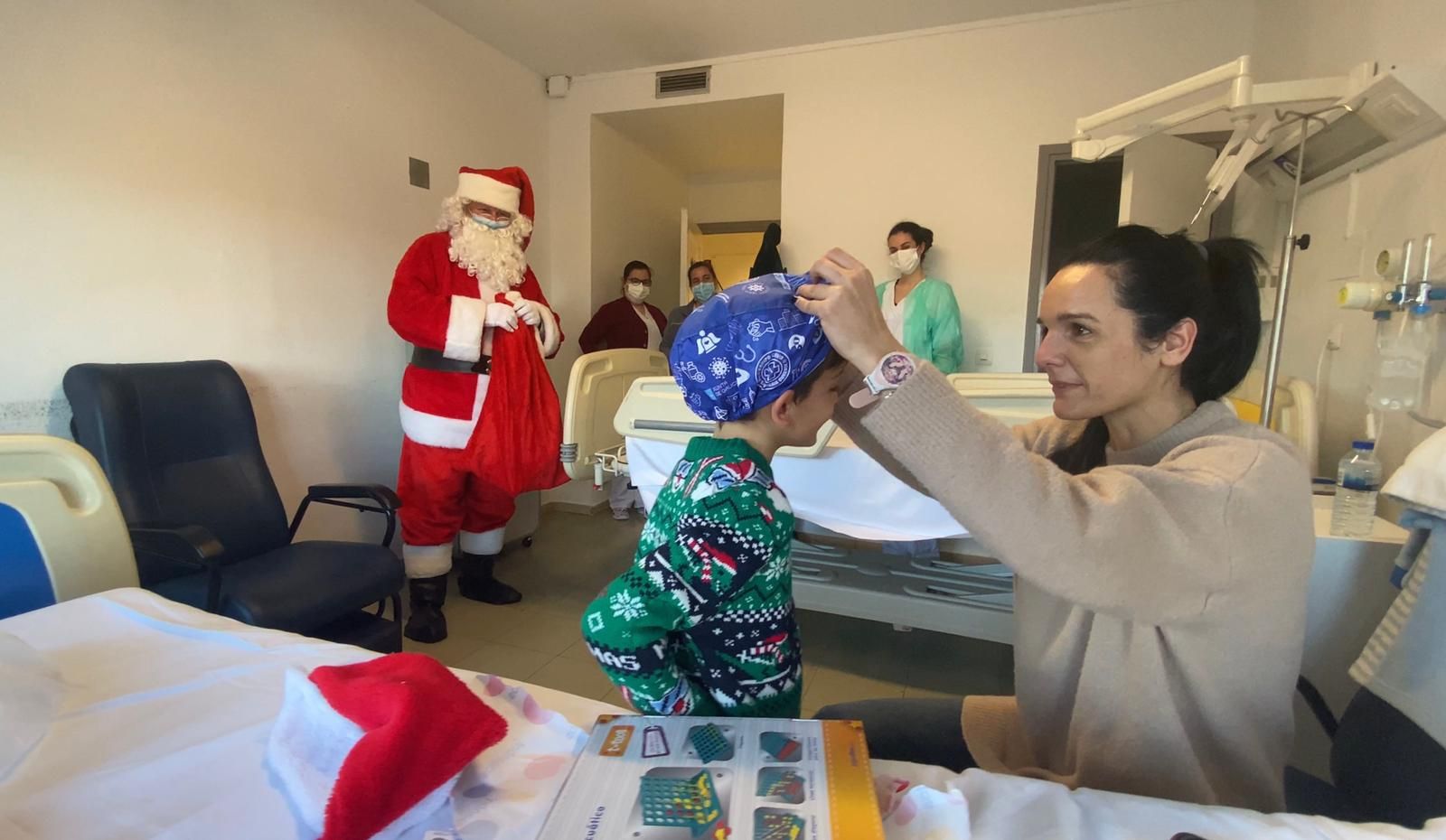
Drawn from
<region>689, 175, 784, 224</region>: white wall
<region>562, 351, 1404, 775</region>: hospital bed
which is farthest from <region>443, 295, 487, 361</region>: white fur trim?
<region>689, 175, 784, 224</region>: white wall

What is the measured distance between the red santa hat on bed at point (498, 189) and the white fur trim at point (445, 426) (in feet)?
2.52

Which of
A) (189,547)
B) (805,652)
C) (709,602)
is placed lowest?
(805,652)

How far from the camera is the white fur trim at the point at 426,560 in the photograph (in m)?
2.77

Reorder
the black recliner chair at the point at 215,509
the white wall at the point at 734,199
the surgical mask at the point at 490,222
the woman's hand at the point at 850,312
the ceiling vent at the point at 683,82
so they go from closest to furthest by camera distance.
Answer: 1. the woman's hand at the point at 850,312
2. the black recliner chair at the point at 215,509
3. the surgical mask at the point at 490,222
4. the ceiling vent at the point at 683,82
5. the white wall at the point at 734,199

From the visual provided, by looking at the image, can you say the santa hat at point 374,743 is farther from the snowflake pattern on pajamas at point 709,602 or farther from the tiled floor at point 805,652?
the tiled floor at point 805,652

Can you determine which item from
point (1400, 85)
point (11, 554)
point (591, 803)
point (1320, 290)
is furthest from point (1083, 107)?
point (11, 554)

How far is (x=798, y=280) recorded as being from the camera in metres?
0.88

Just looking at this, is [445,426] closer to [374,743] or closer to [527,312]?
[527,312]

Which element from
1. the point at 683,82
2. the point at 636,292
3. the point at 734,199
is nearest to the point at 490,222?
the point at 636,292

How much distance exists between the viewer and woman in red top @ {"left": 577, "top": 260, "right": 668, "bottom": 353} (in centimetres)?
431

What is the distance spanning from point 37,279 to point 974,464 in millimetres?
2683

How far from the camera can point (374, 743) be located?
64cm

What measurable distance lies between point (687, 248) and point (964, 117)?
7.03 ft

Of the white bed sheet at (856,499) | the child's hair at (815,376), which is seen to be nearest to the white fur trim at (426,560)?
the white bed sheet at (856,499)
